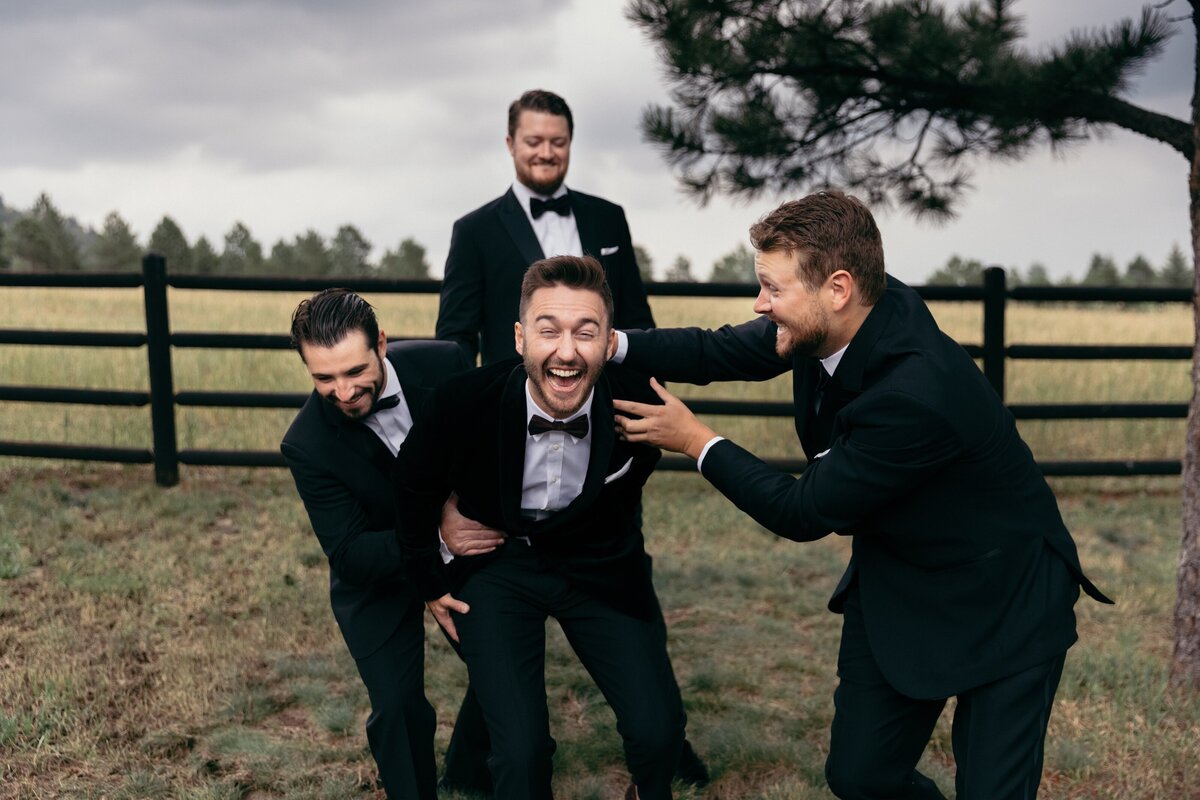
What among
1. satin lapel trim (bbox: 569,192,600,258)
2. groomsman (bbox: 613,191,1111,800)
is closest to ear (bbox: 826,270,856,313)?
groomsman (bbox: 613,191,1111,800)

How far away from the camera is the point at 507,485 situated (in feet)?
9.86

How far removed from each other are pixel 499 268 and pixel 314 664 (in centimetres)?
201

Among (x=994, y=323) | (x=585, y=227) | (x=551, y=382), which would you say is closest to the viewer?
(x=551, y=382)

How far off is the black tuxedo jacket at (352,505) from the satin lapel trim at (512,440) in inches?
18.6

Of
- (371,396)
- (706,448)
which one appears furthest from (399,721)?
(706,448)

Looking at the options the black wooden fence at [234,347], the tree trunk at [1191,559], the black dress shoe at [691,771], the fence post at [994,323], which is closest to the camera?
the black dress shoe at [691,771]

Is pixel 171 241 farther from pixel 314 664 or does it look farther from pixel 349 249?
pixel 314 664

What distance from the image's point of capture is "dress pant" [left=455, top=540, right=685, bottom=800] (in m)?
2.95

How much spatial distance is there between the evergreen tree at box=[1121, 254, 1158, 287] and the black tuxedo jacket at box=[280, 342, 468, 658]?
222 ft

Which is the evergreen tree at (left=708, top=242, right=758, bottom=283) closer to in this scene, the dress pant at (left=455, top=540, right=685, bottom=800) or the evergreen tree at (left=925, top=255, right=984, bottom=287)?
the evergreen tree at (left=925, top=255, right=984, bottom=287)

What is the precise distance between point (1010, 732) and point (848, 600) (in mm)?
566

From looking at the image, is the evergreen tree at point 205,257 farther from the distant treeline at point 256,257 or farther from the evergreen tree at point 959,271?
the evergreen tree at point 959,271

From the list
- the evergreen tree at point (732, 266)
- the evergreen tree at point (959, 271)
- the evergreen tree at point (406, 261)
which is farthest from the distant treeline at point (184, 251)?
the evergreen tree at point (959, 271)

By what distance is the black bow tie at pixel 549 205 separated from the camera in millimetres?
4688
